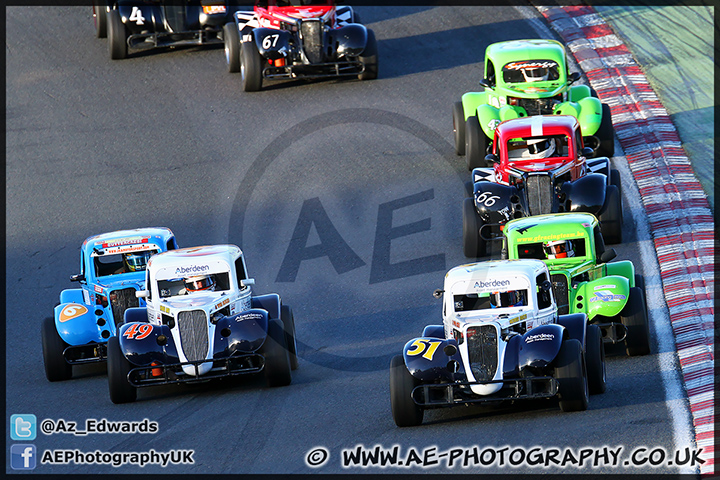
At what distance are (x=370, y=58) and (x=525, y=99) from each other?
396cm

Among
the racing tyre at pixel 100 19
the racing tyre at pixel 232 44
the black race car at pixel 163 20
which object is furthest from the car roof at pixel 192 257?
the racing tyre at pixel 100 19

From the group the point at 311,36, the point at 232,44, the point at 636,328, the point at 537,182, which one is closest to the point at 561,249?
the point at 636,328

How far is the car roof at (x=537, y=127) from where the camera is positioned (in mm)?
17516

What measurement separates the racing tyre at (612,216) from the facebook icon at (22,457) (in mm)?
8674

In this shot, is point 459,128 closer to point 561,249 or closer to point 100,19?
point 561,249

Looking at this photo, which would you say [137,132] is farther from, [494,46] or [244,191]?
[494,46]

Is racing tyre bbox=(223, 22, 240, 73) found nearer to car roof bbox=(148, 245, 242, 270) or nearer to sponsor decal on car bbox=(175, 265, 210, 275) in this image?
car roof bbox=(148, 245, 242, 270)

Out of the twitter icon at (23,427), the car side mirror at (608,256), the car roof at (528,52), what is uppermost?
the car roof at (528,52)

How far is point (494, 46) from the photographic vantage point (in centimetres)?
2078

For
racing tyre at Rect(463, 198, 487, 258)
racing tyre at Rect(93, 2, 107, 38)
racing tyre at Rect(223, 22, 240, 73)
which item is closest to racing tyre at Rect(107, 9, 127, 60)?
racing tyre at Rect(93, 2, 107, 38)

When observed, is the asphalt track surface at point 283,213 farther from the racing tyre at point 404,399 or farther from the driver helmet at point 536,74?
the driver helmet at point 536,74

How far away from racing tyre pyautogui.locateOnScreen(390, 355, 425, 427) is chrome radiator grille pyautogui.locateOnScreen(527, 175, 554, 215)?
235 inches

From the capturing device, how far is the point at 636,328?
1280 centimetres

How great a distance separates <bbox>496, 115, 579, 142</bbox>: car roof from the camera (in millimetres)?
17516
